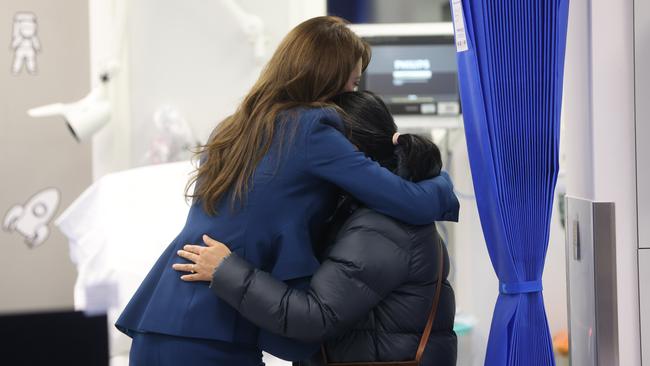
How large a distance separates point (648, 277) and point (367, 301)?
67 centimetres

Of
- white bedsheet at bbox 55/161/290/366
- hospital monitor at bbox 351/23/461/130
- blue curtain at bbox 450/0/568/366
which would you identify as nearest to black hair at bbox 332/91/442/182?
blue curtain at bbox 450/0/568/366

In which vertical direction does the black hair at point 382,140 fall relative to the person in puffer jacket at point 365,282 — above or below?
above

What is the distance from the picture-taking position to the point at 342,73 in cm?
186

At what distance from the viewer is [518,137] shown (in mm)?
1760

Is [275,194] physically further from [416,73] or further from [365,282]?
[416,73]

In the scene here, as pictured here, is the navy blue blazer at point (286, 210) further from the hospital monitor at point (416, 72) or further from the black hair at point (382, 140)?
the hospital monitor at point (416, 72)

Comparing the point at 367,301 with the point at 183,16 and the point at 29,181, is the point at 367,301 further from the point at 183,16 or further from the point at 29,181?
the point at 29,181

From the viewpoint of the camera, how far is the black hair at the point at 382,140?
1855 mm

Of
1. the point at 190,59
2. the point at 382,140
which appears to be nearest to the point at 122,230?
the point at 190,59

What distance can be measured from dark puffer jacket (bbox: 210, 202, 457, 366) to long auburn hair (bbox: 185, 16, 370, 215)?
19 cm

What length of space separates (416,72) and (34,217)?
6.42 feet

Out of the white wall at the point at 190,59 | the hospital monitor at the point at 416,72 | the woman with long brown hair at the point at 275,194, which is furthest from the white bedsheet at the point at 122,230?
the hospital monitor at the point at 416,72

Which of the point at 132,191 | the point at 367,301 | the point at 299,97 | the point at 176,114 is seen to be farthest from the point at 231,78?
the point at 367,301

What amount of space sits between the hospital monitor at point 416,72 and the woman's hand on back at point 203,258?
200cm
